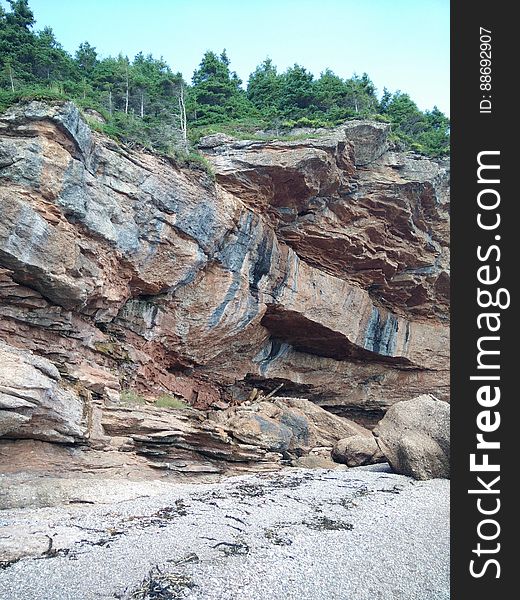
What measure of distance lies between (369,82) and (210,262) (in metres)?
23.2

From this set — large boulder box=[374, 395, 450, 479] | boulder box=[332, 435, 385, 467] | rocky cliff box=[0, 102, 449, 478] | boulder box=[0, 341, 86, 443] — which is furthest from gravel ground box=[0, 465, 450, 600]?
boulder box=[332, 435, 385, 467]

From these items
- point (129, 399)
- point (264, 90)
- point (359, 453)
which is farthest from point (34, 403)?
point (264, 90)

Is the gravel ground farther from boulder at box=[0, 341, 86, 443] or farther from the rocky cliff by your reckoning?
the rocky cliff

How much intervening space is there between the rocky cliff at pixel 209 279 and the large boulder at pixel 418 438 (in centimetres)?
387

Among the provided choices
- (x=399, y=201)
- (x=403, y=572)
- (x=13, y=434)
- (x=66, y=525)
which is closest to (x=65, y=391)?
(x=13, y=434)

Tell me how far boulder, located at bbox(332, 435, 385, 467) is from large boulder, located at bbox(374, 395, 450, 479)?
1627 mm

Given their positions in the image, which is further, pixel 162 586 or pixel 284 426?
pixel 284 426

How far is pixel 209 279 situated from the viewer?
55.0 ft

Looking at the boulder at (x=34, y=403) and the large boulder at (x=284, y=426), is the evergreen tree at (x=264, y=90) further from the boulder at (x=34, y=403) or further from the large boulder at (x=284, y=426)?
the boulder at (x=34, y=403)

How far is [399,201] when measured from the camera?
65.4 feet

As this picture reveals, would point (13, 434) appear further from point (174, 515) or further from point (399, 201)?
point (399, 201)

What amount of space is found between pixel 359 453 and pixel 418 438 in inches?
112

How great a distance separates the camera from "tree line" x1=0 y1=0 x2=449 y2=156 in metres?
20.7

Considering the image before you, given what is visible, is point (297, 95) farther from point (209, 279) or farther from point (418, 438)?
point (418, 438)
